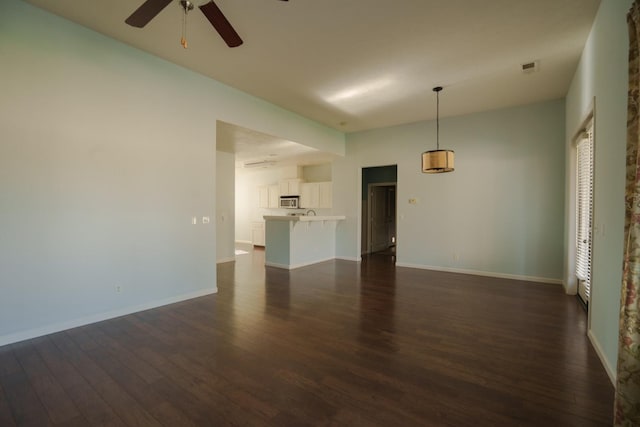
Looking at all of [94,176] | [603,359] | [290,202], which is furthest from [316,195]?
[603,359]

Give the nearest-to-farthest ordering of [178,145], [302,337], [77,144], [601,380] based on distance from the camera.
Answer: [601,380], [302,337], [77,144], [178,145]

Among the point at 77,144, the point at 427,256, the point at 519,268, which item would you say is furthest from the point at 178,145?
the point at 519,268

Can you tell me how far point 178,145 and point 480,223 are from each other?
5.57 metres

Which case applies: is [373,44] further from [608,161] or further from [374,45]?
[608,161]

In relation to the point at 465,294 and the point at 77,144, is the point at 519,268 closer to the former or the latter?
the point at 465,294

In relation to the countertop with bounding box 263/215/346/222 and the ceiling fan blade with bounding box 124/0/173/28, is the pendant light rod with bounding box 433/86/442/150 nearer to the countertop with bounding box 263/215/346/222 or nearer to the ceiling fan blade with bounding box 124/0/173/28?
the countertop with bounding box 263/215/346/222

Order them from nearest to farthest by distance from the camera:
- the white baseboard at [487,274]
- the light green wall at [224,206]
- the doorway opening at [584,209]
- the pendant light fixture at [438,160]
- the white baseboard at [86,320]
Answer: the white baseboard at [86,320] < the doorway opening at [584,209] < the pendant light fixture at [438,160] < the white baseboard at [487,274] < the light green wall at [224,206]

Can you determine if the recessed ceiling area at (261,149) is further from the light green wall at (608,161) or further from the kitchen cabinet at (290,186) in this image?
the light green wall at (608,161)

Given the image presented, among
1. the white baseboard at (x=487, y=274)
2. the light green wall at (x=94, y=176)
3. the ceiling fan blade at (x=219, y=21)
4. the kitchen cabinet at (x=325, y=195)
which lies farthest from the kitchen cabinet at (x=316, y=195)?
the ceiling fan blade at (x=219, y=21)

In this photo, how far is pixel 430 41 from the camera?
11.0ft

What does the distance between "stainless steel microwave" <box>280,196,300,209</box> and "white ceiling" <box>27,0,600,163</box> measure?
4.12 metres

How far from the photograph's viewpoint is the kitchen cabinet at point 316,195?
821cm

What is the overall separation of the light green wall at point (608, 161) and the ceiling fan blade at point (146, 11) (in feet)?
11.1

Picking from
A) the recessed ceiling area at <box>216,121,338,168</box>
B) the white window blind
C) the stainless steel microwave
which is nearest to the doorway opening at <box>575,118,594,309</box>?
the white window blind
